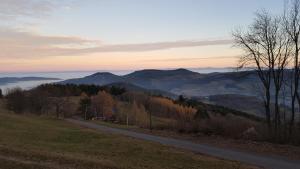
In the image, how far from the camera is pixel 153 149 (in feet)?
64.7

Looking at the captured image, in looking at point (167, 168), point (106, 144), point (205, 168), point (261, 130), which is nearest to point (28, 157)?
point (167, 168)

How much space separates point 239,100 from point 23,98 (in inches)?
4462

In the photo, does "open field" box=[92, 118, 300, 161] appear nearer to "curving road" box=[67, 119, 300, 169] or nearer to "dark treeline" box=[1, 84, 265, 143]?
"curving road" box=[67, 119, 300, 169]

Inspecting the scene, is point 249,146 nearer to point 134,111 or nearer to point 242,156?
point 242,156

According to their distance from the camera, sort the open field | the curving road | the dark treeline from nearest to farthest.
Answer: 1. the curving road
2. the open field
3. the dark treeline

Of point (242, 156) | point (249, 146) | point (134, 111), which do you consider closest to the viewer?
point (242, 156)

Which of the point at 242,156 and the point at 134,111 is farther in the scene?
the point at 134,111

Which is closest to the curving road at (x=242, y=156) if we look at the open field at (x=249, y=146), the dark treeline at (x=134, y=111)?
the open field at (x=249, y=146)

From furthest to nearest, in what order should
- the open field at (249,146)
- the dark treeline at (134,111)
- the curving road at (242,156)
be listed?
the dark treeline at (134,111) → the open field at (249,146) → the curving road at (242,156)

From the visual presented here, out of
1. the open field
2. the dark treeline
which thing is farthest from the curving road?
the dark treeline

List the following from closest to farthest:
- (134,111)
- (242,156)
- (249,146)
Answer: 1. (242,156)
2. (249,146)
3. (134,111)

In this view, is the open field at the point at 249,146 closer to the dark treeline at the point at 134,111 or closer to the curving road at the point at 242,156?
the curving road at the point at 242,156

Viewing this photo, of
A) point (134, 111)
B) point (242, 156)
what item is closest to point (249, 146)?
point (242, 156)

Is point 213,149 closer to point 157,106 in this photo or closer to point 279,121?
point 279,121
